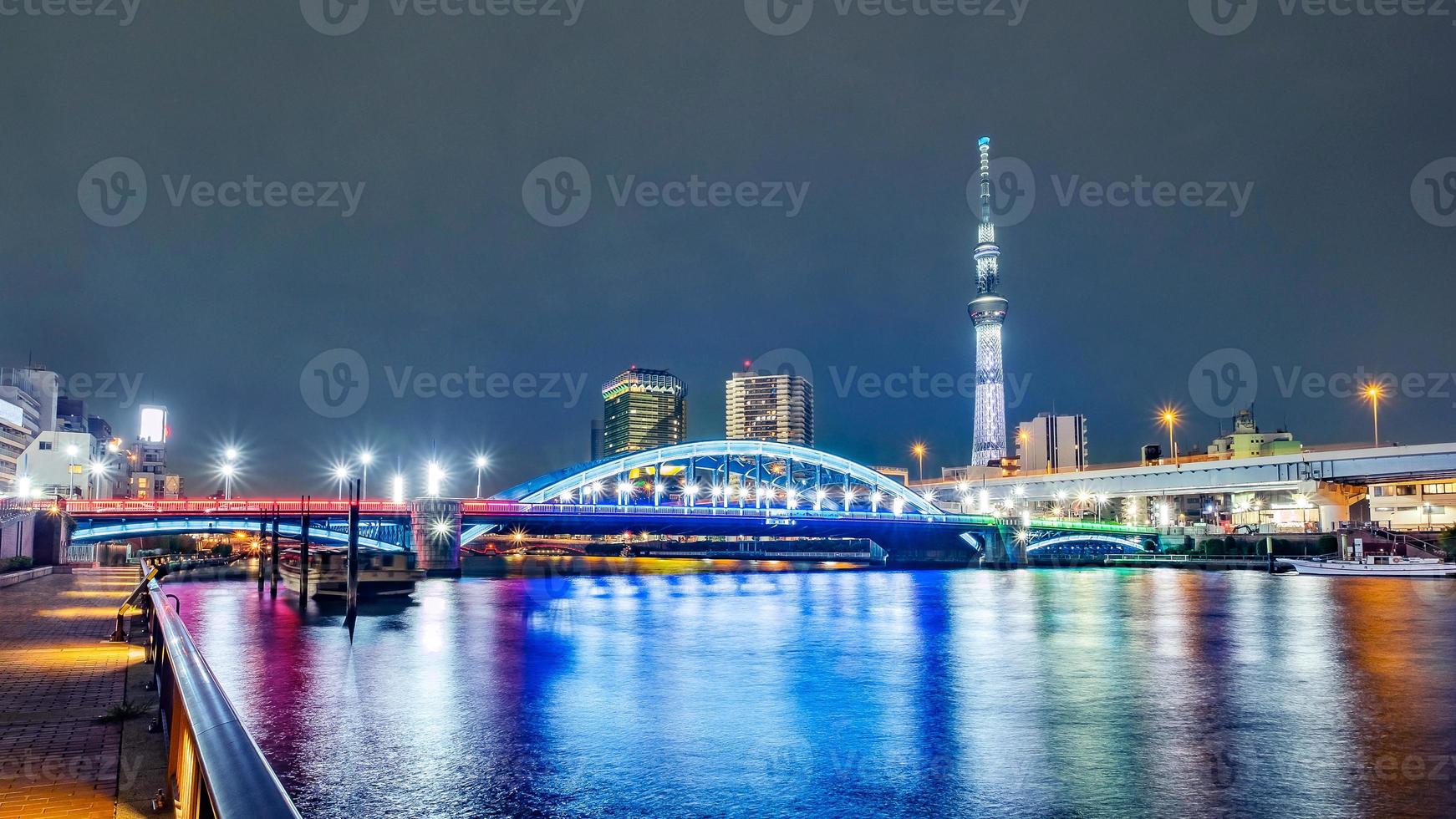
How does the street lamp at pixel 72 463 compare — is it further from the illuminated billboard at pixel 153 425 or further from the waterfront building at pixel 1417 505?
the waterfront building at pixel 1417 505

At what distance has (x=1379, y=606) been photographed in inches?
2304

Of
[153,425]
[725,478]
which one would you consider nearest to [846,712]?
[725,478]

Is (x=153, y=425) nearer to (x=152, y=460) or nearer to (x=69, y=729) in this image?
(x=152, y=460)

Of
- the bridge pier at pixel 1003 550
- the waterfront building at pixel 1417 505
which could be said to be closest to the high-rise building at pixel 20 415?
the bridge pier at pixel 1003 550

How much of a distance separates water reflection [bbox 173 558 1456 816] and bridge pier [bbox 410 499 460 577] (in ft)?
133

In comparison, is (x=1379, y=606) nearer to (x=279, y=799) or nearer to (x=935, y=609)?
(x=935, y=609)

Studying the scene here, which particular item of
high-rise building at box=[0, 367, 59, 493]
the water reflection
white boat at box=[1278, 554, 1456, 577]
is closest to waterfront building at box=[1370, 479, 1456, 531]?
white boat at box=[1278, 554, 1456, 577]

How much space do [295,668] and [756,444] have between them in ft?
362

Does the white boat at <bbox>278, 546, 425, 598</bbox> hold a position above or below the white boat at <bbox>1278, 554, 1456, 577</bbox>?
above

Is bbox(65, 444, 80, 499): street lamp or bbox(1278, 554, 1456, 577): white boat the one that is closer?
bbox(1278, 554, 1456, 577): white boat

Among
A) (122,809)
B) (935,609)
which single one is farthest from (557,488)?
(122,809)

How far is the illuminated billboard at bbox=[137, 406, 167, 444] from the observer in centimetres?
17688

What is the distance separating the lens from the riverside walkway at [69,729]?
10.1m

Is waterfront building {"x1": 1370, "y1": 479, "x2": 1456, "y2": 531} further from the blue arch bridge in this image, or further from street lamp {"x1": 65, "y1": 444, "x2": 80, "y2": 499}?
street lamp {"x1": 65, "y1": 444, "x2": 80, "y2": 499}
